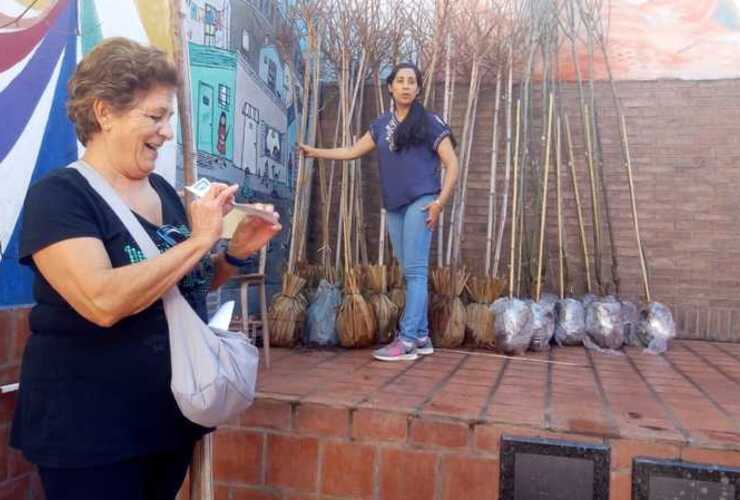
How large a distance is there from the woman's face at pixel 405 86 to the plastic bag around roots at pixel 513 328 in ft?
4.56

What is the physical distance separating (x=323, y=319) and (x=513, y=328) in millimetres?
1137

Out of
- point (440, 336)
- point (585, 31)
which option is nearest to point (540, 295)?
point (440, 336)

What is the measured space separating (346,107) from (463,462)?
9.83 ft

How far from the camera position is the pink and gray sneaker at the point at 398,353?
127 inches

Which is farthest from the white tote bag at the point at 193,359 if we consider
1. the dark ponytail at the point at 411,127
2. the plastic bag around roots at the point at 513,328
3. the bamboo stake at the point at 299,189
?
the bamboo stake at the point at 299,189

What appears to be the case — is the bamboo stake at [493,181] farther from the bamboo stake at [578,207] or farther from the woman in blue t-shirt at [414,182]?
the woman in blue t-shirt at [414,182]

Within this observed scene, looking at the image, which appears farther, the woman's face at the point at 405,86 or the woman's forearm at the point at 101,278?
the woman's face at the point at 405,86

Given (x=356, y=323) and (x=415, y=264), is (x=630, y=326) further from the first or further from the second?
(x=356, y=323)

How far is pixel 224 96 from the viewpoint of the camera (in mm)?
3670

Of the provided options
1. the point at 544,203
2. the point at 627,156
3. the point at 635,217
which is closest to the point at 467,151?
the point at 544,203

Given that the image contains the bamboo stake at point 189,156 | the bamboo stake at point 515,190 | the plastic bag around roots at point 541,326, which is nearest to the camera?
the bamboo stake at point 189,156

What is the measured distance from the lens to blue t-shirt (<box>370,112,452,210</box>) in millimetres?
3367

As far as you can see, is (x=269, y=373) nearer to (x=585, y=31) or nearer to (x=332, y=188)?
(x=332, y=188)

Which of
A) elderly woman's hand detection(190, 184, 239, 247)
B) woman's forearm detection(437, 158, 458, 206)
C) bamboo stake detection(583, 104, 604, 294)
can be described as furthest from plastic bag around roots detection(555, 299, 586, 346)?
elderly woman's hand detection(190, 184, 239, 247)
